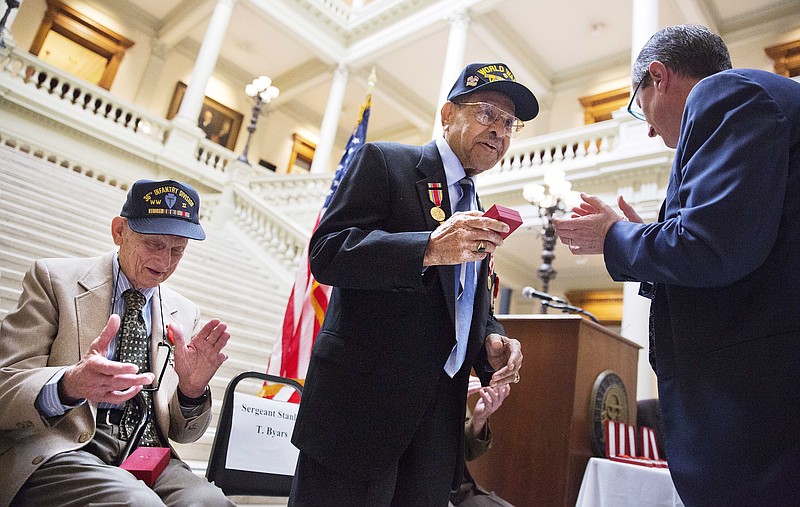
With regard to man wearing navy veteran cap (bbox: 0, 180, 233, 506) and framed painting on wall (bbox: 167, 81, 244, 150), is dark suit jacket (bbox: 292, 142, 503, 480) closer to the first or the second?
man wearing navy veteran cap (bbox: 0, 180, 233, 506)

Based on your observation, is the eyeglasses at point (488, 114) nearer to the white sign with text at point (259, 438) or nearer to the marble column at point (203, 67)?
the white sign with text at point (259, 438)

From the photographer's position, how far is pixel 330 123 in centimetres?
1428

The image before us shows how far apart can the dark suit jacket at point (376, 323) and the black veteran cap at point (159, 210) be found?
3.07 feet

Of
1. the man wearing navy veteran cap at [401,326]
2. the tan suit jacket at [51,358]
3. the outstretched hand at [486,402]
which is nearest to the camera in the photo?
the man wearing navy veteran cap at [401,326]

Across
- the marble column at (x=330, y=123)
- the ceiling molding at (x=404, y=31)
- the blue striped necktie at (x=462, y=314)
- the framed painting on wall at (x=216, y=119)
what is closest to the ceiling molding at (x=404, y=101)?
the marble column at (x=330, y=123)

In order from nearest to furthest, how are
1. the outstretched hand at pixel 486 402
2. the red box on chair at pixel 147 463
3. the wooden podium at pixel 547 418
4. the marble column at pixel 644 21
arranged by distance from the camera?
the red box on chair at pixel 147 463 < the outstretched hand at pixel 486 402 < the wooden podium at pixel 547 418 < the marble column at pixel 644 21

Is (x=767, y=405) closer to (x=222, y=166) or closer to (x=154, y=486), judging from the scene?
(x=154, y=486)

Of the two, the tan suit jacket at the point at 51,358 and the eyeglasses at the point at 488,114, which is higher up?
the eyeglasses at the point at 488,114

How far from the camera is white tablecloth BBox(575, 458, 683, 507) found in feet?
8.05

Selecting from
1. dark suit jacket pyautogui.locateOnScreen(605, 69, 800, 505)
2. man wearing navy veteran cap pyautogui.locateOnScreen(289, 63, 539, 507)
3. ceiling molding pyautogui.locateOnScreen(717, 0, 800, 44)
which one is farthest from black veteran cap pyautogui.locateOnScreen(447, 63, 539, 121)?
ceiling molding pyautogui.locateOnScreen(717, 0, 800, 44)

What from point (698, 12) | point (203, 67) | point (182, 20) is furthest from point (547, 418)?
point (182, 20)

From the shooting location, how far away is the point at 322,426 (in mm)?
1218

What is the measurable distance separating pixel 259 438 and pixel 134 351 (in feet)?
2.35

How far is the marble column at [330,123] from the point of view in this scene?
13906mm
